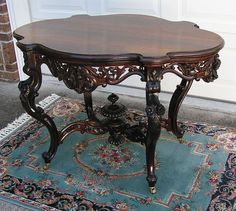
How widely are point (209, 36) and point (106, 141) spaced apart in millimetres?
881

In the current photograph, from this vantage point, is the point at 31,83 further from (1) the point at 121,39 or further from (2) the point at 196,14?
(2) the point at 196,14

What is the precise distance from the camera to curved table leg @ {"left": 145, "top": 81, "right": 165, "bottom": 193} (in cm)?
146

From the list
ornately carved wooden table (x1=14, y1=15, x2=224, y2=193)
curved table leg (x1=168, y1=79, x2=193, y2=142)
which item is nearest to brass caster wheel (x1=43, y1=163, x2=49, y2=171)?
ornately carved wooden table (x1=14, y1=15, x2=224, y2=193)

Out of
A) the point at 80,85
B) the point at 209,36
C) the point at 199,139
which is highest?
the point at 209,36

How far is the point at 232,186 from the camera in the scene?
1697 millimetres

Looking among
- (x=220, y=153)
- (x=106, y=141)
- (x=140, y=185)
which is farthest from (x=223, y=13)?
(x=140, y=185)

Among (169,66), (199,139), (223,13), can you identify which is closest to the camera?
(169,66)

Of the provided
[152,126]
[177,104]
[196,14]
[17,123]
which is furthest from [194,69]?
[17,123]

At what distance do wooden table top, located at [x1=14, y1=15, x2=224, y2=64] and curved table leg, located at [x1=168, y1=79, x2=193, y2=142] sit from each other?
29 centimetres

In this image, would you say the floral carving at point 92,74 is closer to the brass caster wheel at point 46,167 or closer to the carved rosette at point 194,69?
the carved rosette at point 194,69

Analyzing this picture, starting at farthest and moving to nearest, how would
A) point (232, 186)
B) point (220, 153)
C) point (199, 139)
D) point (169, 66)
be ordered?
point (199, 139)
point (220, 153)
point (232, 186)
point (169, 66)

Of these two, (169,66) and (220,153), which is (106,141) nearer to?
(220,153)

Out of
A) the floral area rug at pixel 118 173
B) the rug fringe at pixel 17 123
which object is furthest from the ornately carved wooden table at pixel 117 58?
the rug fringe at pixel 17 123

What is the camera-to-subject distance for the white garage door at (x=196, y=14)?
7.36 feet
